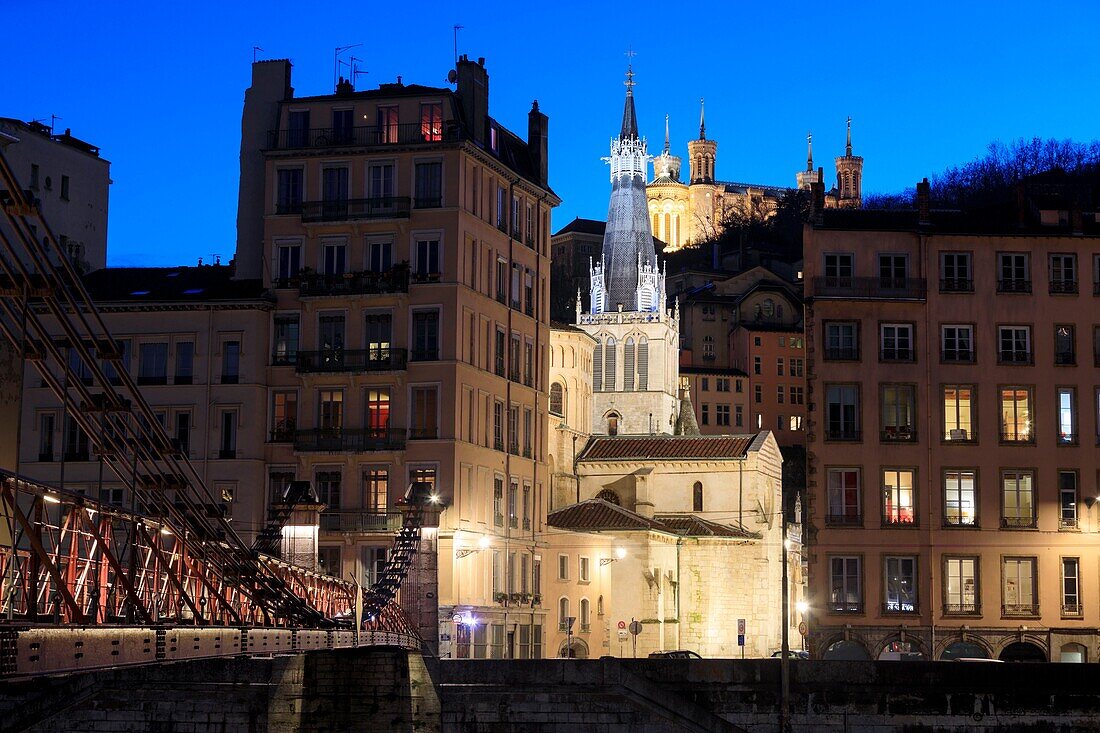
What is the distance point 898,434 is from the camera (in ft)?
246

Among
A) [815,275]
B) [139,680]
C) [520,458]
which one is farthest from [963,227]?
[139,680]

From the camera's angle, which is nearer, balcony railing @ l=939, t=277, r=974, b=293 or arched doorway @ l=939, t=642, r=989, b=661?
arched doorway @ l=939, t=642, r=989, b=661

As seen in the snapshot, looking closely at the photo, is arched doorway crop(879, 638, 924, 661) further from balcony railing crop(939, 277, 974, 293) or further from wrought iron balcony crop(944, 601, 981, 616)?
balcony railing crop(939, 277, 974, 293)

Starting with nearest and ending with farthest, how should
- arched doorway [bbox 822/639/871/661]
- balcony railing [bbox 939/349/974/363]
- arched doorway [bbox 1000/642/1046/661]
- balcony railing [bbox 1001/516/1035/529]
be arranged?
1. arched doorway [bbox 1000/642/1046/661]
2. arched doorway [bbox 822/639/871/661]
3. balcony railing [bbox 1001/516/1035/529]
4. balcony railing [bbox 939/349/974/363]

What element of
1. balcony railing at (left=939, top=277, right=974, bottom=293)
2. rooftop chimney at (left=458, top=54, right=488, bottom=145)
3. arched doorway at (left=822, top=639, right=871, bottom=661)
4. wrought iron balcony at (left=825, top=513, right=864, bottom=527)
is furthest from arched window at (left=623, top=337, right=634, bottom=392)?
arched doorway at (left=822, top=639, right=871, bottom=661)

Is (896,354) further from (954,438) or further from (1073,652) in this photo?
(1073,652)

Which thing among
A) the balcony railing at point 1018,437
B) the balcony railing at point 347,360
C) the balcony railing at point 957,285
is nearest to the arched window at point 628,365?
the balcony railing at point 347,360

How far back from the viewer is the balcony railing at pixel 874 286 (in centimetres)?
7650

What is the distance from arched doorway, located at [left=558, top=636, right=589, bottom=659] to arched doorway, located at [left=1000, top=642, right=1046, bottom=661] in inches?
1047

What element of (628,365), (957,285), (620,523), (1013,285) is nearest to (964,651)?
(957,285)

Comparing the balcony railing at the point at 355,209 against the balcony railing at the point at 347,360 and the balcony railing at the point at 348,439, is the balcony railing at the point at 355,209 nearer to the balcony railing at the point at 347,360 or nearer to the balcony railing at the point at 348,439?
the balcony railing at the point at 347,360

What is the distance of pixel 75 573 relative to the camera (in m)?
26.8

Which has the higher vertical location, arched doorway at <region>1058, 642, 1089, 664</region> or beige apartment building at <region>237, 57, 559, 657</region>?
beige apartment building at <region>237, 57, 559, 657</region>

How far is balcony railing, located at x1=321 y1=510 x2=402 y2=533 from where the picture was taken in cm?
7819
